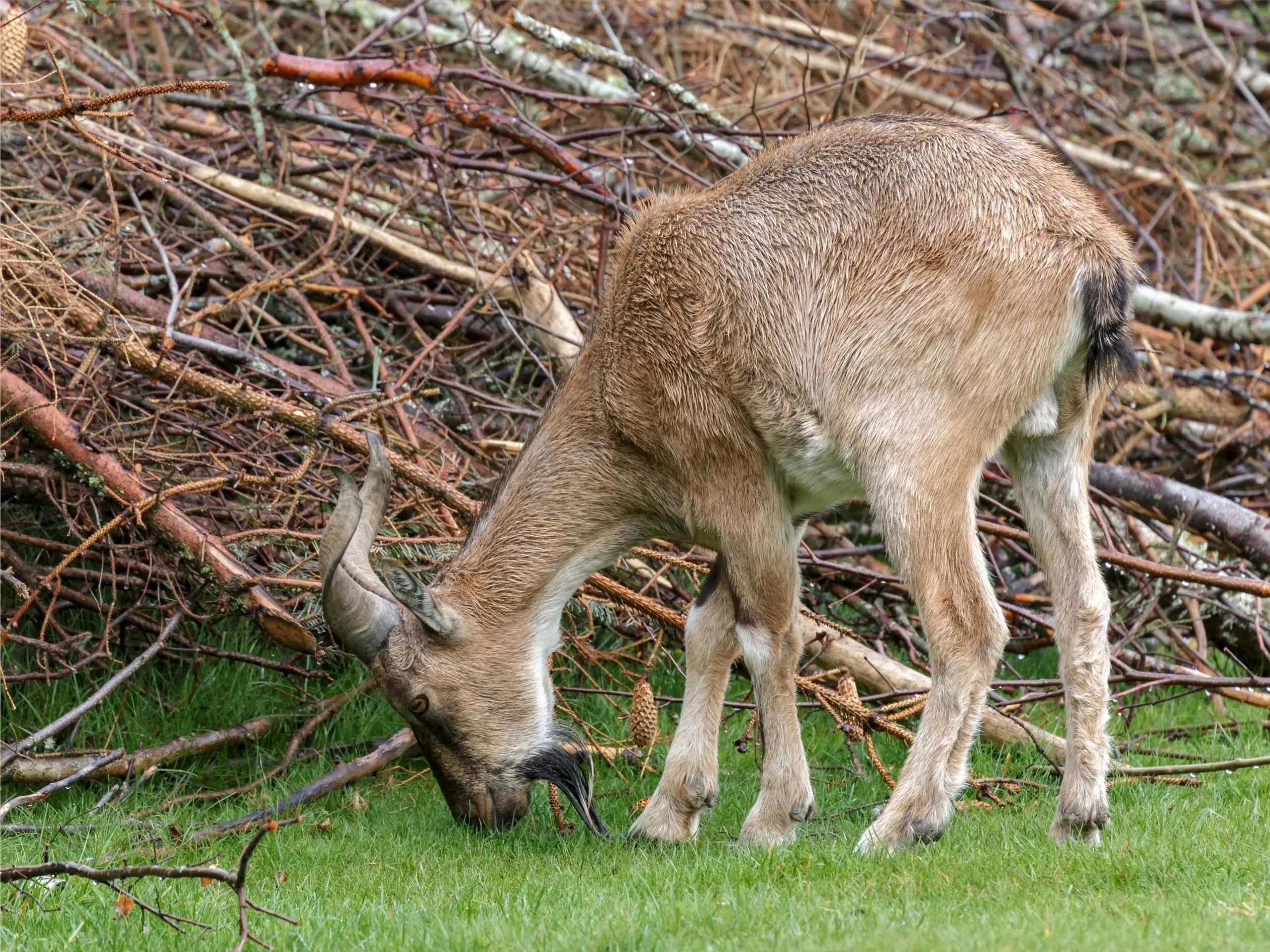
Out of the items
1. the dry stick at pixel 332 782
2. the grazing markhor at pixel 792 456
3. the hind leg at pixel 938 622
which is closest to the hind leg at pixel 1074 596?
the grazing markhor at pixel 792 456

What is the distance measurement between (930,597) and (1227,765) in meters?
1.78

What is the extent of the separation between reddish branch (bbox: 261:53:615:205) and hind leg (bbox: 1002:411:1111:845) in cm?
344

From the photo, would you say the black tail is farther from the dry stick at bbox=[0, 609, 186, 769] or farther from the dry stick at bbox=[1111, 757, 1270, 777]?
the dry stick at bbox=[0, 609, 186, 769]

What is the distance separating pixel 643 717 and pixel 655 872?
104cm

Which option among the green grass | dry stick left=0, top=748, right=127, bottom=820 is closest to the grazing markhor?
the green grass

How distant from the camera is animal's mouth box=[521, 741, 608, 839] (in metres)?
5.68

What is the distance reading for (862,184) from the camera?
5426 mm

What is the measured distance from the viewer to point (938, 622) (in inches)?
202

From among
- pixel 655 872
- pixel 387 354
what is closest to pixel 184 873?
pixel 655 872

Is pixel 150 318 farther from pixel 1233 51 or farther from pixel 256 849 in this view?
pixel 1233 51

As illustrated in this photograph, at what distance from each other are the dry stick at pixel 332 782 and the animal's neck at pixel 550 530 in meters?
0.68

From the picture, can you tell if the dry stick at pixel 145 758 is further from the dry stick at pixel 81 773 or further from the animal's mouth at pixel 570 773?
the animal's mouth at pixel 570 773

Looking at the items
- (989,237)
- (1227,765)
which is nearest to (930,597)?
(989,237)

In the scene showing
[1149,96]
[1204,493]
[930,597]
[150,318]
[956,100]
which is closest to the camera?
[930,597]
